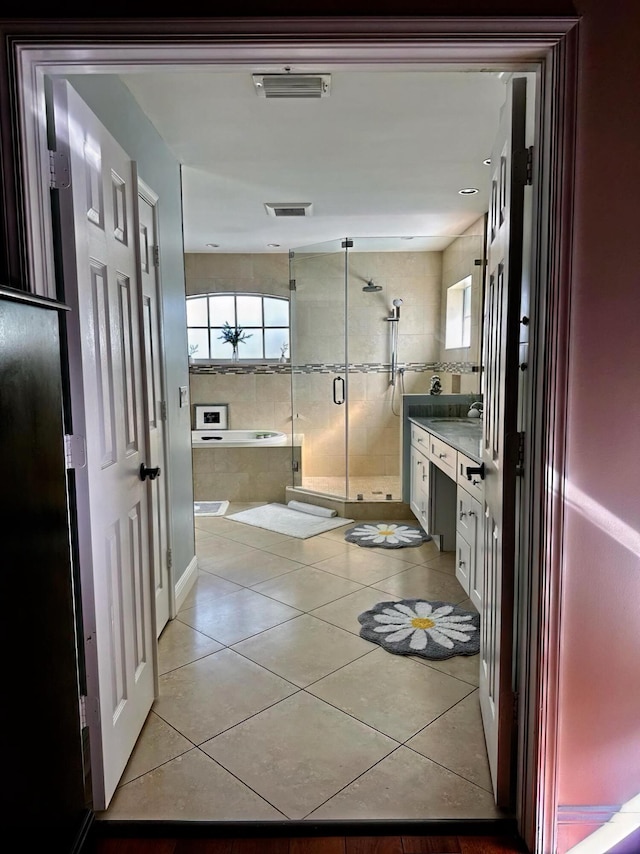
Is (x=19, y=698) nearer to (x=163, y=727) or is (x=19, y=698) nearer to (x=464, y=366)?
(x=163, y=727)

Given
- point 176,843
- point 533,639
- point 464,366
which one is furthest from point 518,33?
point 464,366

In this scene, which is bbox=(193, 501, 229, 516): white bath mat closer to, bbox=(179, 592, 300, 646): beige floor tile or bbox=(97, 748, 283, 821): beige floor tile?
bbox=(179, 592, 300, 646): beige floor tile

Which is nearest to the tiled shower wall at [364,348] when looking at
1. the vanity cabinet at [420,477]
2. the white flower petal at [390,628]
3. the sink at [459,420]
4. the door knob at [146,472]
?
the vanity cabinet at [420,477]

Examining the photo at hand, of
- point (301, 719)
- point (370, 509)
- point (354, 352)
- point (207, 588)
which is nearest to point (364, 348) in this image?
point (354, 352)

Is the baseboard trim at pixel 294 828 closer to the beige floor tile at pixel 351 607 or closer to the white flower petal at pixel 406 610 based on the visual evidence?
the beige floor tile at pixel 351 607

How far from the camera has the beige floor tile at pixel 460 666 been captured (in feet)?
8.10

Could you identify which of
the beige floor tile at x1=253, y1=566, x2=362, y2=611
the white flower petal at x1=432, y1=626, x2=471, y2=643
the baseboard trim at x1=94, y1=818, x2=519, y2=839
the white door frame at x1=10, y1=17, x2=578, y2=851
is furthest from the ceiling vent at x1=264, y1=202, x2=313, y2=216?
the baseboard trim at x1=94, y1=818, x2=519, y2=839

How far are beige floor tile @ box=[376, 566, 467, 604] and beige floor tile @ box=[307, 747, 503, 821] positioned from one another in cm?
142

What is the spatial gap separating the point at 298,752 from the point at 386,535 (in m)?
2.66

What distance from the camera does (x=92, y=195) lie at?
5.41ft

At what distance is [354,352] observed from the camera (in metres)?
5.50

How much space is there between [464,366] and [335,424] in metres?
1.33

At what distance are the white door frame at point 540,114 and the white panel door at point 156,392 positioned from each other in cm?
139

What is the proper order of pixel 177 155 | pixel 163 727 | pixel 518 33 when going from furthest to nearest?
pixel 177 155
pixel 163 727
pixel 518 33
